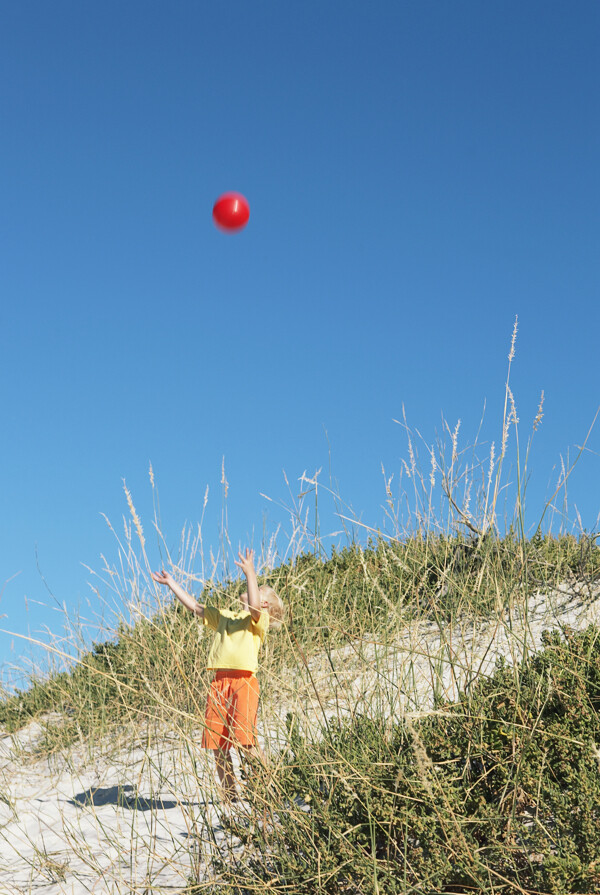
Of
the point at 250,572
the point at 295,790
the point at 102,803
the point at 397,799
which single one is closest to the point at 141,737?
the point at 102,803

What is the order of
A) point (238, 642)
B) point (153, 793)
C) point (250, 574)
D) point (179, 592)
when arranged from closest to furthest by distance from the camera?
point (153, 793) < point (250, 574) < point (238, 642) < point (179, 592)

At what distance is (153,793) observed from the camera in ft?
10.4

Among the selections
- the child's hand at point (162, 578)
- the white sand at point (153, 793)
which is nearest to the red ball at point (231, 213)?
the child's hand at point (162, 578)

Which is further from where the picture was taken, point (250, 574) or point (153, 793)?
point (250, 574)

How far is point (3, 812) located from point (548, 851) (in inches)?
165

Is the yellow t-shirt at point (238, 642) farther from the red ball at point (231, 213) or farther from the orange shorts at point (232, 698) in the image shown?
the red ball at point (231, 213)

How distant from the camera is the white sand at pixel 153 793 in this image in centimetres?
290

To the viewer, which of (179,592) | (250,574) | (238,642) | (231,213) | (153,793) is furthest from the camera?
(231,213)

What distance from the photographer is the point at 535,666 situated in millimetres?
2955

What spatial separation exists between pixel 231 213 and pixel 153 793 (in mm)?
4523

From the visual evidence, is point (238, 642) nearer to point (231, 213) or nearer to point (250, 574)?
point (250, 574)

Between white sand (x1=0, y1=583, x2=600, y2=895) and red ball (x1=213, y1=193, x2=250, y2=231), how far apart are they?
362cm

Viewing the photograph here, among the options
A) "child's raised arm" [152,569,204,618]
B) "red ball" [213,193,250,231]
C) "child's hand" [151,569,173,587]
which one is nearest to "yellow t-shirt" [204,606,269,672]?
"child's raised arm" [152,569,204,618]

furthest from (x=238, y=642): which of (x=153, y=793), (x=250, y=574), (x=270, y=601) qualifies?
(x=153, y=793)
